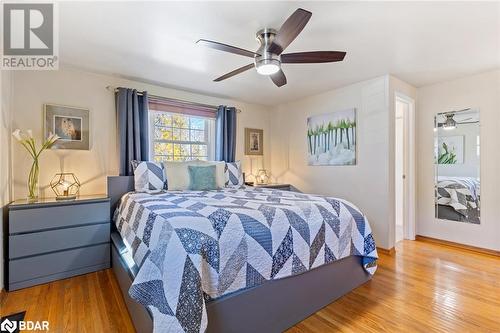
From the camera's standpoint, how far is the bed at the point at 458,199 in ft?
10.2

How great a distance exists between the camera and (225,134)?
399 centimetres

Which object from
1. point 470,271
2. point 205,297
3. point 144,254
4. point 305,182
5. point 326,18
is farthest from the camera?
point 305,182

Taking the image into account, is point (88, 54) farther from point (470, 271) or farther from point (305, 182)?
point (470, 271)

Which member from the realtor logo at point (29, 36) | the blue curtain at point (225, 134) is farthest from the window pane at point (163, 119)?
the realtor logo at point (29, 36)

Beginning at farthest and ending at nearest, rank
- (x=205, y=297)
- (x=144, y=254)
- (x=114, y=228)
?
1. (x=114, y=228)
2. (x=144, y=254)
3. (x=205, y=297)

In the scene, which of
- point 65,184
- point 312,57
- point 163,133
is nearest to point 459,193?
point 312,57

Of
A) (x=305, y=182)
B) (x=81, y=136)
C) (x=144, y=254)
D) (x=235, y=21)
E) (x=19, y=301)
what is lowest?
(x=19, y=301)

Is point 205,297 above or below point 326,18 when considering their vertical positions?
below

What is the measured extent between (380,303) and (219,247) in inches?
57.4

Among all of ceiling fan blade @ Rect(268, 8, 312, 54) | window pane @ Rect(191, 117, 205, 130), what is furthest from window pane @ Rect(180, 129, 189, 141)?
ceiling fan blade @ Rect(268, 8, 312, 54)

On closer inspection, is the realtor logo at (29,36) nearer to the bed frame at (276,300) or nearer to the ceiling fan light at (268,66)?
the ceiling fan light at (268,66)

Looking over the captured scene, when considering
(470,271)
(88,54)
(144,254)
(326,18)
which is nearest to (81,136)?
(88,54)

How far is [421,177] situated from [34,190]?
4877 millimetres

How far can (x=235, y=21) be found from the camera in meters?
1.93
